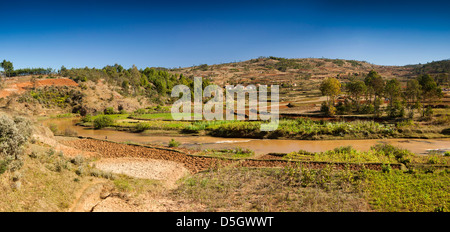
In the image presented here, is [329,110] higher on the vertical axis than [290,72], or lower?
lower

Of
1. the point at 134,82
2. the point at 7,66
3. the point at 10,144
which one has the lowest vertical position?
the point at 10,144

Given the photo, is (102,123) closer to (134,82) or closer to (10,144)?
(10,144)

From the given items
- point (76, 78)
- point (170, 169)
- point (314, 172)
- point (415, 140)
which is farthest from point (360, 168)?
point (76, 78)

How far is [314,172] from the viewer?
38.4 ft

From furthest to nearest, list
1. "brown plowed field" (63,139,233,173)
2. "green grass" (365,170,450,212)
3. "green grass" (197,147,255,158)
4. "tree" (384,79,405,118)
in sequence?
"tree" (384,79,405,118) → "green grass" (197,147,255,158) → "brown plowed field" (63,139,233,173) → "green grass" (365,170,450,212)

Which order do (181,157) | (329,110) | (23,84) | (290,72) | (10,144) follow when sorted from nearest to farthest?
(10,144)
(181,157)
(329,110)
(23,84)
(290,72)

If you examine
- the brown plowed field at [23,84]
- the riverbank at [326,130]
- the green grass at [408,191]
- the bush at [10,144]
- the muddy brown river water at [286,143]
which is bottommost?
A: the muddy brown river water at [286,143]

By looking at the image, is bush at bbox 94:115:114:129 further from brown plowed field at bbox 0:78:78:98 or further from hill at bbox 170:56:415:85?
hill at bbox 170:56:415:85

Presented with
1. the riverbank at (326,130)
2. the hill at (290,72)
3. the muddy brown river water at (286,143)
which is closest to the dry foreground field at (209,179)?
the riverbank at (326,130)

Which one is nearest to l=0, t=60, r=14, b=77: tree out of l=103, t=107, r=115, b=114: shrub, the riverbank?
l=103, t=107, r=115, b=114: shrub

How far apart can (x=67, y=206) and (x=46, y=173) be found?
223 cm

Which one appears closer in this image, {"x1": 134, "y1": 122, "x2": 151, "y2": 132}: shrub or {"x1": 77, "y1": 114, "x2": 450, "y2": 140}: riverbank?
{"x1": 77, "y1": 114, "x2": 450, "y2": 140}: riverbank

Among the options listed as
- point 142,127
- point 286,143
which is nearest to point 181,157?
point 286,143

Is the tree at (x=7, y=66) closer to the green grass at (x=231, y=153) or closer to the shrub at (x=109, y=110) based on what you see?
the shrub at (x=109, y=110)
